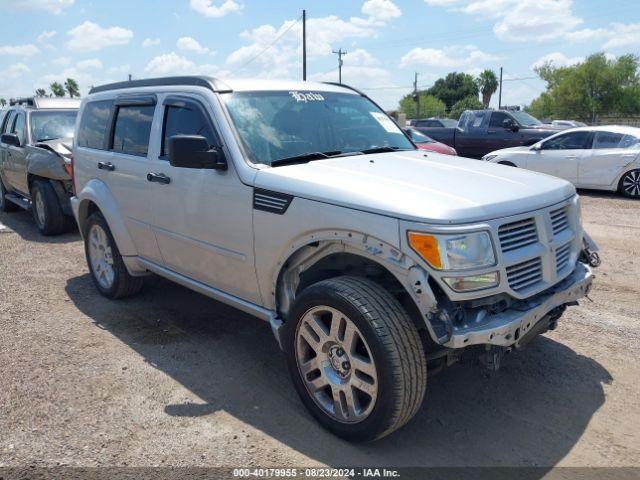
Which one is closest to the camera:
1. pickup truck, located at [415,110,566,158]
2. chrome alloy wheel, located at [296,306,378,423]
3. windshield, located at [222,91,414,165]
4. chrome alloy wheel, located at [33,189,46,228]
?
chrome alloy wheel, located at [296,306,378,423]

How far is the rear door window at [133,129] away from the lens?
15.4 feet

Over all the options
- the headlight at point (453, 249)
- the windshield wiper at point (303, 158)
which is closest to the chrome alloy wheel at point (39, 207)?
the windshield wiper at point (303, 158)

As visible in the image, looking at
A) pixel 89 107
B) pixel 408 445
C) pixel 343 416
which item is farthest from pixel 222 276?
pixel 89 107

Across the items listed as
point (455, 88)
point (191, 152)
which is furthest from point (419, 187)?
point (455, 88)

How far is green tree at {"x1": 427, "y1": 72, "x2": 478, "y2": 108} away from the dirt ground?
282 feet

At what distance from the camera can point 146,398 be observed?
374cm

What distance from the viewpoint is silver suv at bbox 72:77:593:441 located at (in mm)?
2855

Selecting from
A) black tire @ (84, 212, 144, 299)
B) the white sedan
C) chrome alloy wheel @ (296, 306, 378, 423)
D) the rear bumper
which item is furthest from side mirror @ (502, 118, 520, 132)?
chrome alloy wheel @ (296, 306, 378, 423)

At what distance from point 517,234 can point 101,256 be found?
13.5ft

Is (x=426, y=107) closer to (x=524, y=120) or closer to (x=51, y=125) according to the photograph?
(x=524, y=120)

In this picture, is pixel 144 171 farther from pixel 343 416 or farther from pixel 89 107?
pixel 343 416

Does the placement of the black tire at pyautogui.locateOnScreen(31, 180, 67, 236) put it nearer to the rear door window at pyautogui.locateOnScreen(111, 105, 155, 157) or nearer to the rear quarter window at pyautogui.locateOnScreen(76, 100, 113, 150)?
the rear quarter window at pyautogui.locateOnScreen(76, 100, 113, 150)

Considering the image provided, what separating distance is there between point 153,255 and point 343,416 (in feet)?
7.61

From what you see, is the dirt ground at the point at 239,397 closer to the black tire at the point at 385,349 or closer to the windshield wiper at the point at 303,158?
the black tire at the point at 385,349
